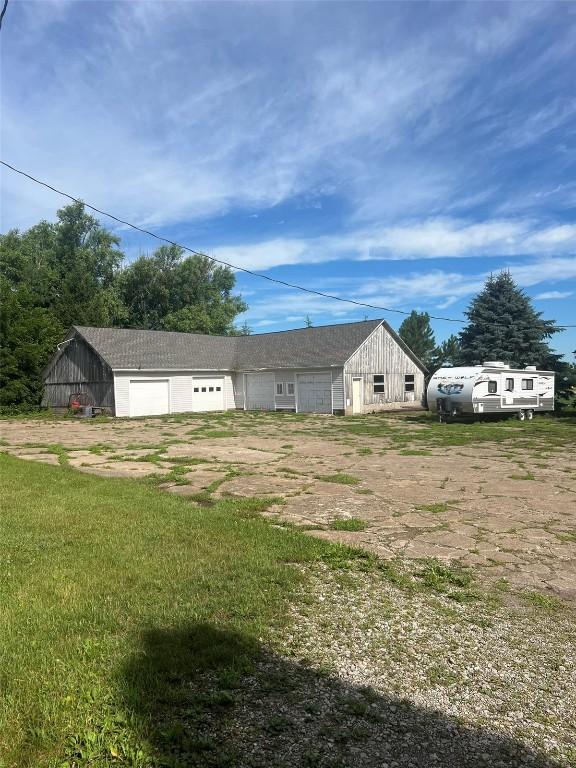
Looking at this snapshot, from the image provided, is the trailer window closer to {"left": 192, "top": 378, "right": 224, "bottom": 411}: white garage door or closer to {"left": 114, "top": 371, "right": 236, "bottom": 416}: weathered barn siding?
{"left": 114, "top": 371, "right": 236, "bottom": 416}: weathered barn siding

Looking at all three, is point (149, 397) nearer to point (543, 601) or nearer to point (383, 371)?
point (383, 371)

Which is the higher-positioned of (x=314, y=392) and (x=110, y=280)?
(x=110, y=280)

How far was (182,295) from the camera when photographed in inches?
1857

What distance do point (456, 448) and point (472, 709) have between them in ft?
35.3

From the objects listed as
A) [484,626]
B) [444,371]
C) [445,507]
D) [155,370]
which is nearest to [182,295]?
[155,370]

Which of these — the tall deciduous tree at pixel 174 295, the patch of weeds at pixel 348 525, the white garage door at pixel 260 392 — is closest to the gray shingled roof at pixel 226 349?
the white garage door at pixel 260 392

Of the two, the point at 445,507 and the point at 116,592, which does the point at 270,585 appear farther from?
the point at 445,507

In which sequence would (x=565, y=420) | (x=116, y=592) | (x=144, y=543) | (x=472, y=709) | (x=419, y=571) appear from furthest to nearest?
(x=565, y=420) < (x=144, y=543) < (x=419, y=571) < (x=116, y=592) < (x=472, y=709)

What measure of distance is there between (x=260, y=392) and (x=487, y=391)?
1326 cm

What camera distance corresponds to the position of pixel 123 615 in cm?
346

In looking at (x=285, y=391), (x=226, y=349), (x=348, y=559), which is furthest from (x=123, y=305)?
(x=348, y=559)

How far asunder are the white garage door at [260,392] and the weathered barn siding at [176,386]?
1328mm

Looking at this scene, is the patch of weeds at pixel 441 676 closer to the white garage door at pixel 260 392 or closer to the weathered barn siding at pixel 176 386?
the weathered barn siding at pixel 176 386

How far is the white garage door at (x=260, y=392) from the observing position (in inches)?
1132
